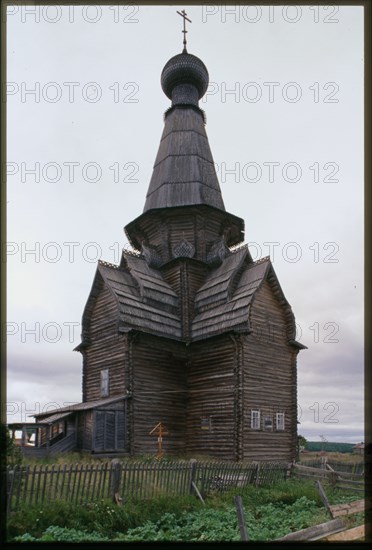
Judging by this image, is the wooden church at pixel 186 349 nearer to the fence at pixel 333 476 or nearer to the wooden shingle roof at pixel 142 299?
the wooden shingle roof at pixel 142 299

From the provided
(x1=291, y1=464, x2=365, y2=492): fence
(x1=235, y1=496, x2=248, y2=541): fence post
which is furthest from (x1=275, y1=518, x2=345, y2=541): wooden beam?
(x1=291, y1=464, x2=365, y2=492): fence

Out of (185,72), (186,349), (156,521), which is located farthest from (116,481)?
(185,72)

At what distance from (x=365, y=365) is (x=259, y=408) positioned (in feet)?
61.4

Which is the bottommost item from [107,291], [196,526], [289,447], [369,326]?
[289,447]

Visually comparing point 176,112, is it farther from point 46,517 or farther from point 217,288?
point 46,517

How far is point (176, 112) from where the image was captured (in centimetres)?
3102

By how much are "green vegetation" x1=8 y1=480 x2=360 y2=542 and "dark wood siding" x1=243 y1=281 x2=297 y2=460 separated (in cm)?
835

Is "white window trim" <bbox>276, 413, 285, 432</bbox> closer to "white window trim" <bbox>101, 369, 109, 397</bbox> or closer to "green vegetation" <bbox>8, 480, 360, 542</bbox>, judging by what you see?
"white window trim" <bbox>101, 369, 109, 397</bbox>

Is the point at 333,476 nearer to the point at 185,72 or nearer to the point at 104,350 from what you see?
the point at 104,350

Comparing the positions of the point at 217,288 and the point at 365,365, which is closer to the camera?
the point at 365,365

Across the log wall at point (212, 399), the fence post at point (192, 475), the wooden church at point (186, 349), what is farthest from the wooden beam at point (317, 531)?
the log wall at point (212, 399)

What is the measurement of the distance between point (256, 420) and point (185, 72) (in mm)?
22259

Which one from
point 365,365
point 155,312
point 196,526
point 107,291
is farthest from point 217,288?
point 365,365
